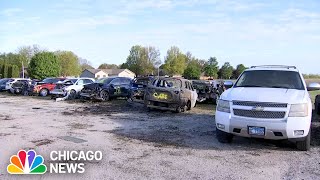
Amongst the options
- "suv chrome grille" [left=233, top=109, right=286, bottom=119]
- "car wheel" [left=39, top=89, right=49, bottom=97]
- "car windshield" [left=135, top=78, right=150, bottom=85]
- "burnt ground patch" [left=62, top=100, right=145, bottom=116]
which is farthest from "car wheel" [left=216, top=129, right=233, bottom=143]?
"car wheel" [left=39, top=89, right=49, bottom=97]

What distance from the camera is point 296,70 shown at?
874cm

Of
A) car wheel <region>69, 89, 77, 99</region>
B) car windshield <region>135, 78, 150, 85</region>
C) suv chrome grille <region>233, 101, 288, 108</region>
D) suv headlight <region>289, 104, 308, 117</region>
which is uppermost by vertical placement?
car windshield <region>135, 78, 150, 85</region>

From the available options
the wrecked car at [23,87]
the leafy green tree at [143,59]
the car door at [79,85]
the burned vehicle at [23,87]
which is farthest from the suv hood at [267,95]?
the leafy green tree at [143,59]

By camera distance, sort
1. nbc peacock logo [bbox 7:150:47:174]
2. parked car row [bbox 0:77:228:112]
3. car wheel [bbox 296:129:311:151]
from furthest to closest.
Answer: parked car row [bbox 0:77:228:112], car wheel [bbox 296:129:311:151], nbc peacock logo [bbox 7:150:47:174]

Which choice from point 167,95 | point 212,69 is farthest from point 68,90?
point 212,69

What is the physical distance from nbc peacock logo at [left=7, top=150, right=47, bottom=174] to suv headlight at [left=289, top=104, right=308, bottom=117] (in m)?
4.97

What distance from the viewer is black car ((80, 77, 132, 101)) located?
66.7 feet

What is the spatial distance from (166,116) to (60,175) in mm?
8009

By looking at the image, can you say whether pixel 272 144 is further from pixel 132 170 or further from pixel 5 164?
pixel 5 164

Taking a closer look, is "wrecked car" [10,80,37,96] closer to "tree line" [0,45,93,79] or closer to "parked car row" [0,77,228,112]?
"parked car row" [0,77,228,112]

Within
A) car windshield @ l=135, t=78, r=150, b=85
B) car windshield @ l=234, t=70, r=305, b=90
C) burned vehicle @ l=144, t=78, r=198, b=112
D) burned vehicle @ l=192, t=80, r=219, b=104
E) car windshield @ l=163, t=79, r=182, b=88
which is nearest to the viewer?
car windshield @ l=234, t=70, r=305, b=90

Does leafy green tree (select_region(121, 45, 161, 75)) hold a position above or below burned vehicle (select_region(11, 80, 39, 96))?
above

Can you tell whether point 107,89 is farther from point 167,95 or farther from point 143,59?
point 143,59

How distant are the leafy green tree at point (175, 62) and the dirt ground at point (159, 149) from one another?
81.1 metres
